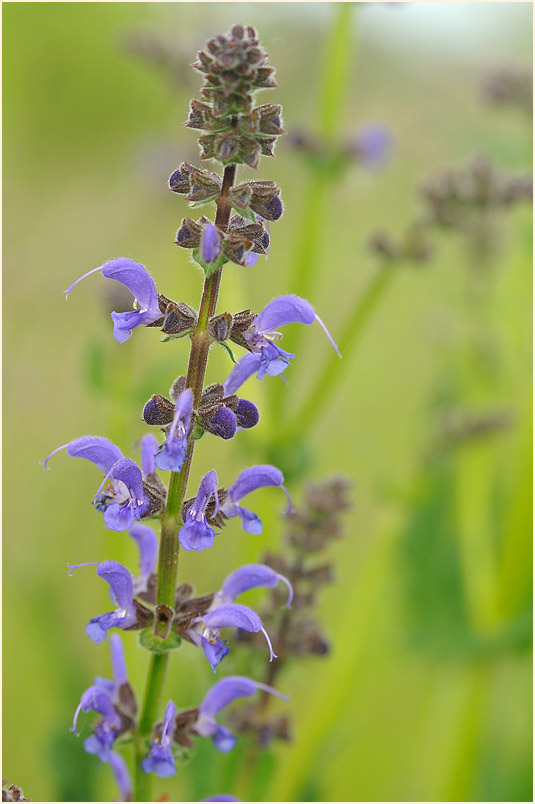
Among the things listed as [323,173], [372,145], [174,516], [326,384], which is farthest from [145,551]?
[372,145]

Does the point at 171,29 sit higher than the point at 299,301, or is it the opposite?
the point at 171,29

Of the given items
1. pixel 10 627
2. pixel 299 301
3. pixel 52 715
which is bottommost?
pixel 52 715

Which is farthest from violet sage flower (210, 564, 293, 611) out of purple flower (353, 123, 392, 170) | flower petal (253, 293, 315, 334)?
purple flower (353, 123, 392, 170)

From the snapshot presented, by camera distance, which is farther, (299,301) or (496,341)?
(496,341)

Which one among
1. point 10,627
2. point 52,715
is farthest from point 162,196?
point 52,715

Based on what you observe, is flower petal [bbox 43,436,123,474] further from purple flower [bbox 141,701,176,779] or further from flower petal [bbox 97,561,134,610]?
purple flower [bbox 141,701,176,779]

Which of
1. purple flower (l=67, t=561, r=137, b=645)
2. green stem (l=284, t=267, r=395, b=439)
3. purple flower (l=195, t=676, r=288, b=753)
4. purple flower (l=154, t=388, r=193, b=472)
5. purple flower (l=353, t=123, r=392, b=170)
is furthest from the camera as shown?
purple flower (l=353, t=123, r=392, b=170)

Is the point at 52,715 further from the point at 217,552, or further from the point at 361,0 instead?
the point at 361,0
